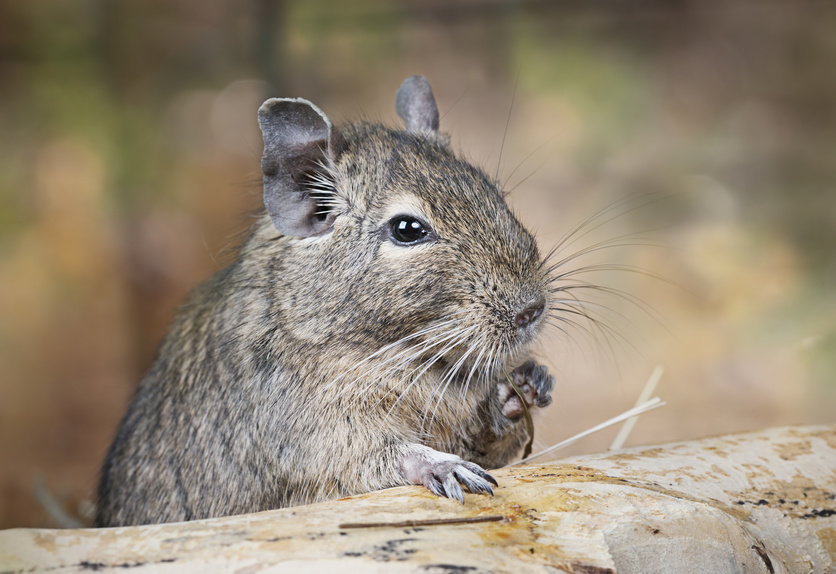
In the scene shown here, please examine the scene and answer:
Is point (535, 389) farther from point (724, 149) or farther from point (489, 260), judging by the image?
point (724, 149)

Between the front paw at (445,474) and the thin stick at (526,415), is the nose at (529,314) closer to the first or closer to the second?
the thin stick at (526,415)

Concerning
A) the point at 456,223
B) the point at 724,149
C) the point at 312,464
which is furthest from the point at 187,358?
the point at 724,149

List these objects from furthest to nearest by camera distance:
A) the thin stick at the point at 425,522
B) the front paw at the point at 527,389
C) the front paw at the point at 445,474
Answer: the front paw at the point at 527,389
the front paw at the point at 445,474
the thin stick at the point at 425,522

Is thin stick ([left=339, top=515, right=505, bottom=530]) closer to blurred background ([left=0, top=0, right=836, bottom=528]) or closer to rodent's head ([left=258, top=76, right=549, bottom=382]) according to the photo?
rodent's head ([left=258, top=76, right=549, bottom=382])

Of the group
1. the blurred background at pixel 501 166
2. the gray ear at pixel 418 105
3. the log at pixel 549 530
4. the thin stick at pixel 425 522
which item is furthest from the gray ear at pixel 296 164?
the blurred background at pixel 501 166

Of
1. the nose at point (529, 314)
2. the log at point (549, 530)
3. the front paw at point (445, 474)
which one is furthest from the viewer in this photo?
the nose at point (529, 314)

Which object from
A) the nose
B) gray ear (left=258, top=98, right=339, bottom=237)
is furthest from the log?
gray ear (left=258, top=98, right=339, bottom=237)
